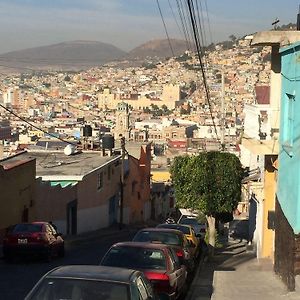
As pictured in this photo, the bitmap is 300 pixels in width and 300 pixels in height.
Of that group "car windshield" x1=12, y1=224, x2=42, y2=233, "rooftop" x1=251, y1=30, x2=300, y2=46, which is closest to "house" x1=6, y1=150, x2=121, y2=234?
"car windshield" x1=12, y1=224, x2=42, y2=233

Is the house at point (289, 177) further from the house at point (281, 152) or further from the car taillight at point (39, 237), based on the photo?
the car taillight at point (39, 237)

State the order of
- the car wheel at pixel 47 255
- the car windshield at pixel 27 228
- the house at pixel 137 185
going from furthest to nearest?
the house at pixel 137 185, the car windshield at pixel 27 228, the car wheel at pixel 47 255

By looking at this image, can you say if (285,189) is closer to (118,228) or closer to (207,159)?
(207,159)


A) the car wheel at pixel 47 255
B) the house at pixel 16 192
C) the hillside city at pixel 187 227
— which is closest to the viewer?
the hillside city at pixel 187 227

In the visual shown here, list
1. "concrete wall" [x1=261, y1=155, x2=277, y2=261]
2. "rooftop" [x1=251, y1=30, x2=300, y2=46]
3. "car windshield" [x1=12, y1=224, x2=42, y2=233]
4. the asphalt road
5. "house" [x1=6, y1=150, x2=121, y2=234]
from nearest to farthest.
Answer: the asphalt road, "rooftop" [x1=251, y1=30, x2=300, y2=46], "car windshield" [x1=12, y1=224, x2=42, y2=233], "concrete wall" [x1=261, y1=155, x2=277, y2=261], "house" [x1=6, y1=150, x2=121, y2=234]

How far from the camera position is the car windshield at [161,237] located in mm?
17594

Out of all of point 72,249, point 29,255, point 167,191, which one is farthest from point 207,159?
point 167,191

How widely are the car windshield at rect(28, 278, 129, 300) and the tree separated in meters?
16.6

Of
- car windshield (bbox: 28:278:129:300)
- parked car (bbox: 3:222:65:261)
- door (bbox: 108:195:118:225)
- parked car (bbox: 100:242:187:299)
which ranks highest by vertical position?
car windshield (bbox: 28:278:129:300)

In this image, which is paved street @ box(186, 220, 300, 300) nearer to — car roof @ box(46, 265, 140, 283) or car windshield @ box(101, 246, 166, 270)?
car windshield @ box(101, 246, 166, 270)

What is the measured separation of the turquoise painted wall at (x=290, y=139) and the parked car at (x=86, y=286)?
16.5ft

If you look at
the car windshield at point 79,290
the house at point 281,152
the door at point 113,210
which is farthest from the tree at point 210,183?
the door at point 113,210

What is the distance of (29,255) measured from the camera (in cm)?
1984

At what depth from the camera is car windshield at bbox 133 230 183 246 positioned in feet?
57.7
